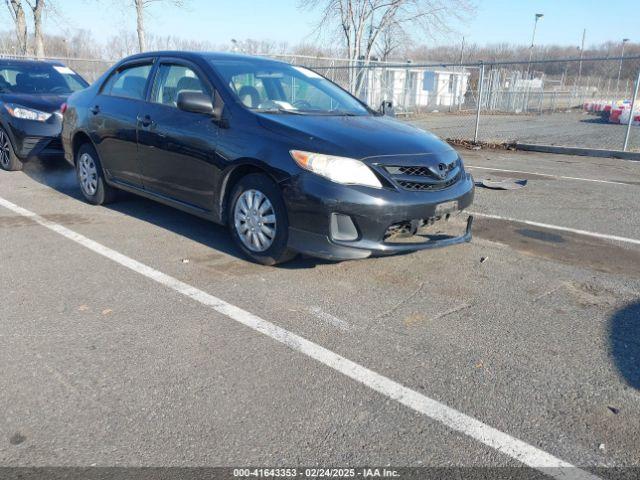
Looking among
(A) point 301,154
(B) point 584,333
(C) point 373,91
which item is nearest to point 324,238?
(A) point 301,154

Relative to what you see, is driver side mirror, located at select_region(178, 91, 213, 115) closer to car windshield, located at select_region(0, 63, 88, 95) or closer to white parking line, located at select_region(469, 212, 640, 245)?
white parking line, located at select_region(469, 212, 640, 245)

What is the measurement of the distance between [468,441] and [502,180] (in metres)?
6.99

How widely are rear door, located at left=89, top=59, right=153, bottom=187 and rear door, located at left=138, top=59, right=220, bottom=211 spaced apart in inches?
6.4

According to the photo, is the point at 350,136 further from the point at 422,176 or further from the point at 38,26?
the point at 38,26

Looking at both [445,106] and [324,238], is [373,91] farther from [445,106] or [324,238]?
[324,238]

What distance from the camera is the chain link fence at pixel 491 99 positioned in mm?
16406

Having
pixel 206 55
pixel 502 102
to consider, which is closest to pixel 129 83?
pixel 206 55

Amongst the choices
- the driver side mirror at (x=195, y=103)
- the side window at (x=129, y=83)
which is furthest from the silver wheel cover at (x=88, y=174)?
the driver side mirror at (x=195, y=103)

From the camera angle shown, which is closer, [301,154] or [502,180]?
[301,154]

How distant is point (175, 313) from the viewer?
3.69m

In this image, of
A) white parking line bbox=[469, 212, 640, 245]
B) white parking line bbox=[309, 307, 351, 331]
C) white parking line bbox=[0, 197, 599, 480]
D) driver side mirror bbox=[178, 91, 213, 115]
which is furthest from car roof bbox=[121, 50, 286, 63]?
white parking line bbox=[469, 212, 640, 245]

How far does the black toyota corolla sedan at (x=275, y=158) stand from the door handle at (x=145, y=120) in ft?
0.05

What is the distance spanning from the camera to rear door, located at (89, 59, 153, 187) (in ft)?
18.3

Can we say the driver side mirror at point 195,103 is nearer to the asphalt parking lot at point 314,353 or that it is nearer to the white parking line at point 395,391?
the asphalt parking lot at point 314,353
